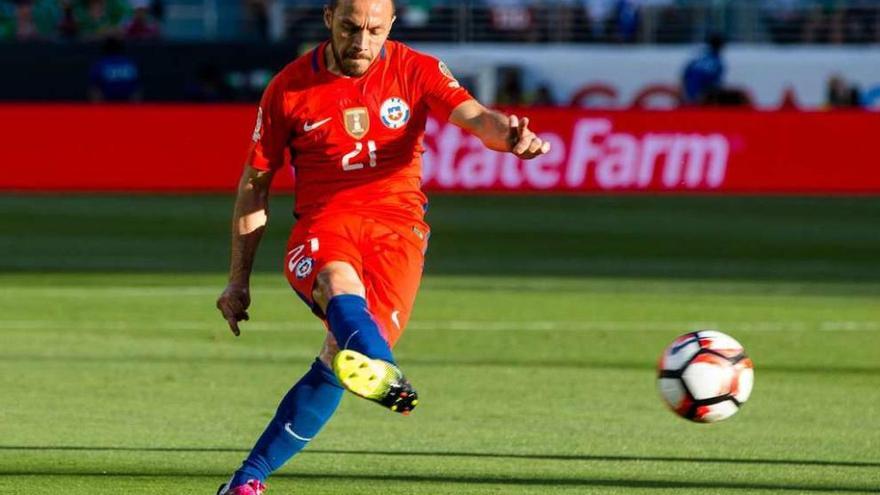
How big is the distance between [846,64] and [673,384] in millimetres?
32597

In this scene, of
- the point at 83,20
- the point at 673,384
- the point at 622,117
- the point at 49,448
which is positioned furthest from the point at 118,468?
the point at 83,20

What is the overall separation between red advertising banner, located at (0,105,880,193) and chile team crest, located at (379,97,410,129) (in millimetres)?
17424

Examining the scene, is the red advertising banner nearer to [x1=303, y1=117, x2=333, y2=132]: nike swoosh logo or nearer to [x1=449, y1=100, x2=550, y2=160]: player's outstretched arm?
[x1=303, y1=117, x2=333, y2=132]: nike swoosh logo

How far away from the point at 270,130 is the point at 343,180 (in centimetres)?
33

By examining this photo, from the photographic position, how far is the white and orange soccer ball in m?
7.19

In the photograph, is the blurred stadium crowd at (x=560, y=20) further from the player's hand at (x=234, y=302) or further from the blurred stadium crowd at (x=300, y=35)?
the player's hand at (x=234, y=302)

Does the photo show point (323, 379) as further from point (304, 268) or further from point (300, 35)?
point (300, 35)

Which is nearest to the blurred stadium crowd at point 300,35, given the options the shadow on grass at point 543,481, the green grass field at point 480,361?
the green grass field at point 480,361

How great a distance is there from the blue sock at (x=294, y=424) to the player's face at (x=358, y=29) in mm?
1115

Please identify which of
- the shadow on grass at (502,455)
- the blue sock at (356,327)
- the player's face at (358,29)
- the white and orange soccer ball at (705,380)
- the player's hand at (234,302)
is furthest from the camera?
the shadow on grass at (502,455)

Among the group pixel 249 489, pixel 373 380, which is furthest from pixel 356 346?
pixel 249 489

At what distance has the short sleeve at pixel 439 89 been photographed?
22.6ft

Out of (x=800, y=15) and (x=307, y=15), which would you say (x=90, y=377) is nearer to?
(x=307, y=15)

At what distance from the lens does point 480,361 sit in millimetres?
11922
